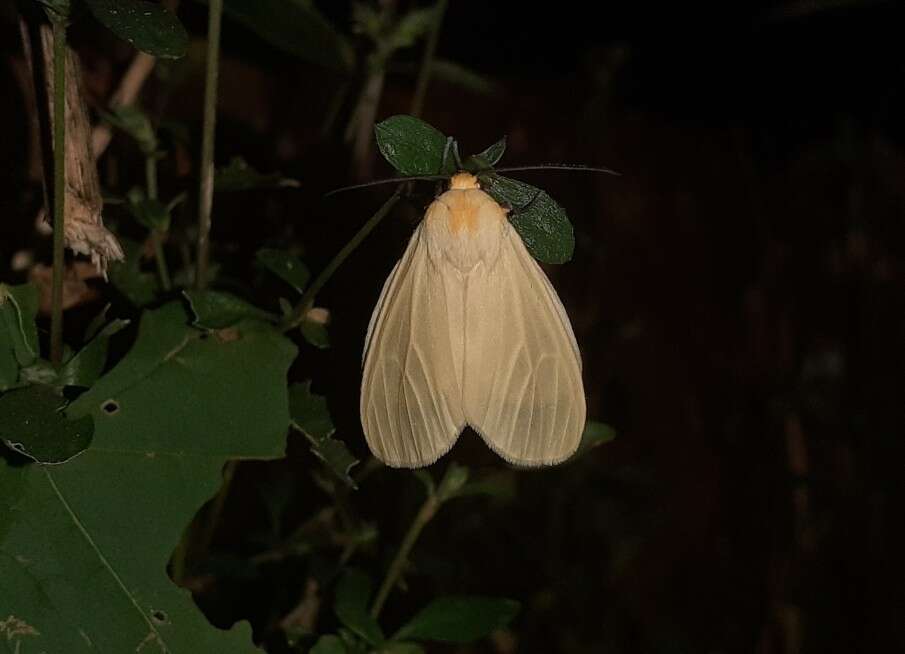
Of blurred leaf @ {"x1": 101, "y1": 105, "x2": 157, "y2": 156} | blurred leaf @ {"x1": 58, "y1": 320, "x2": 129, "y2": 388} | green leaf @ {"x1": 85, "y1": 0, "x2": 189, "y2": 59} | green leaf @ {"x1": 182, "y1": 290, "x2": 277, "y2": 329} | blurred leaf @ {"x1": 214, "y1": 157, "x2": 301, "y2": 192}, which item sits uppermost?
green leaf @ {"x1": 85, "y1": 0, "x2": 189, "y2": 59}

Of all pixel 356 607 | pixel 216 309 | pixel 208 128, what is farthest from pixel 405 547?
pixel 208 128

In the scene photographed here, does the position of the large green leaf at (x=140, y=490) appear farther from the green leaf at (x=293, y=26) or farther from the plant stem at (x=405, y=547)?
the green leaf at (x=293, y=26)

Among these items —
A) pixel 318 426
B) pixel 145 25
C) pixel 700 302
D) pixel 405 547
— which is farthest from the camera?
pixel 700 302

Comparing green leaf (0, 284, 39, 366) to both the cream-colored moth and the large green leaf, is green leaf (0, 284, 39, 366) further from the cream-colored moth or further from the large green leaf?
the cream-colored moth

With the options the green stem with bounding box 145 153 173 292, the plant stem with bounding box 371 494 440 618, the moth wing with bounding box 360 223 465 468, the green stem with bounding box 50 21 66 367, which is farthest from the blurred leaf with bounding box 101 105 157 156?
the plant stem with bounding box 371 494 440 618

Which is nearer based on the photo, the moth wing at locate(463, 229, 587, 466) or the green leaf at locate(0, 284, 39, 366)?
the green leaf at locate(0, 284, 39, 366)

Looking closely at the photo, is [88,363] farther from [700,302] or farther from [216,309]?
[700,302]

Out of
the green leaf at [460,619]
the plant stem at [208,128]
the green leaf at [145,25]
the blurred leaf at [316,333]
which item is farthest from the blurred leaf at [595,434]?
the green leaf at [145,25]
